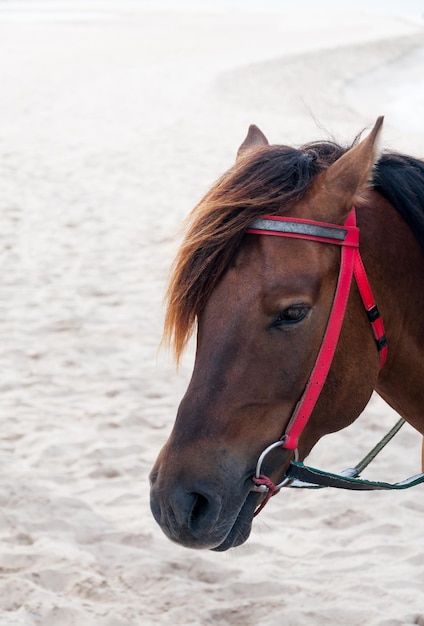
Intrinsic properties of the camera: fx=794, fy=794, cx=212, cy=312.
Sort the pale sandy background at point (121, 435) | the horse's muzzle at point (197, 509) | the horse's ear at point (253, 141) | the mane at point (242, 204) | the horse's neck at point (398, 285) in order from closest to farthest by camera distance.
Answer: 1. the horse's muzzle at point (197, 509)
2. the mane at point (242, 204)
3. the horse's neck at point (398, 285)
4. the horse's ear at point (253, 141)
5. the pale sandy background at point (121, 435)

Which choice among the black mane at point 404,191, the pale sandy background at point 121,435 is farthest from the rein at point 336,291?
the pale sandy background at point 121,435

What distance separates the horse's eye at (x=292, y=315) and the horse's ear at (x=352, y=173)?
10.3 inches

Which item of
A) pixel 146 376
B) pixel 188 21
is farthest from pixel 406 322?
pixel 188 21

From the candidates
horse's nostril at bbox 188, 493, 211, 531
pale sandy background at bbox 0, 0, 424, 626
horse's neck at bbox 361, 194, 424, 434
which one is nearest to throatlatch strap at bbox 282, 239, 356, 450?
horse's neck at bbox 361, 194, 424, 434

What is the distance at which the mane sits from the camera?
201 centimetres

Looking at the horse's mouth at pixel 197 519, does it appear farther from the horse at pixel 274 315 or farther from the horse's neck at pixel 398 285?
the horse's neck at pixel 398 285

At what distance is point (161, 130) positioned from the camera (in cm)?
1539

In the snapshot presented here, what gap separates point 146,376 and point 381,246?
3.68 meters

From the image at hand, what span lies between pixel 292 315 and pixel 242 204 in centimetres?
32

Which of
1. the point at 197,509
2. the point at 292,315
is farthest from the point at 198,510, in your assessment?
the point at 292,315

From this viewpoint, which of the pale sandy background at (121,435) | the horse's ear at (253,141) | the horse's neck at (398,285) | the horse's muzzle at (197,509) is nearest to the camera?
the horse's muzzle at (197,509)

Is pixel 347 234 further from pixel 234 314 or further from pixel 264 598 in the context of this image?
pixel 264 598

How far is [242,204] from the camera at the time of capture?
80.6 inches

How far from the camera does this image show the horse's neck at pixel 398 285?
2145 millimetres
